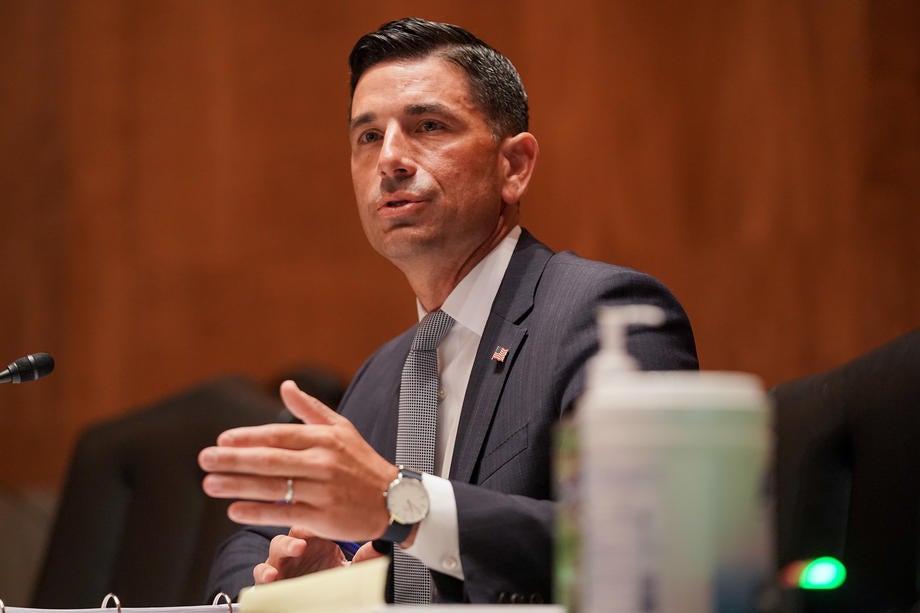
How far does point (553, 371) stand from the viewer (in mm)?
1869

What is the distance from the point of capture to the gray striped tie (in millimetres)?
2002

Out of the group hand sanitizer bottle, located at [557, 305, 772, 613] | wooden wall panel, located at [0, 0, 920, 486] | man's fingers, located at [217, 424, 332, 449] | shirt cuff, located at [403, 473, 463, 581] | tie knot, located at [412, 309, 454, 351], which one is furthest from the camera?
wooden wall panel, located at [0, 0, 920, 486]

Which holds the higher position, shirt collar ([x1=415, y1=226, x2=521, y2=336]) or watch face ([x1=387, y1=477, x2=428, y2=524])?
shirt collar ([x1=415, y1=226, x2=521, y2=336])

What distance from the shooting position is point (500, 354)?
6.46 feet

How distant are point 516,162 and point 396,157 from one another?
0.29 meters

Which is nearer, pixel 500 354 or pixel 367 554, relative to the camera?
pixel 367 554

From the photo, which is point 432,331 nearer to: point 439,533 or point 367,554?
point 367,554

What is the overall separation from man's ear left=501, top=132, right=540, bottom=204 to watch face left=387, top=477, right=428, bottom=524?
1085 millimetres

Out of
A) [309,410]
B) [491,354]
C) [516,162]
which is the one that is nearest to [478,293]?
[491,354]

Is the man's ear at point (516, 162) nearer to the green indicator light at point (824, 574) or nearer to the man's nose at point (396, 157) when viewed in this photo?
the man's nose at point (396, 157)

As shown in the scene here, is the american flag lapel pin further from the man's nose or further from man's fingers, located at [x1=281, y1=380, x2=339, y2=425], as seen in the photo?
man's fingers, located at [x1=281, y1=380, x2=339, y2=425]

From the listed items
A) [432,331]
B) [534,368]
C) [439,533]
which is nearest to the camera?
[439,533]

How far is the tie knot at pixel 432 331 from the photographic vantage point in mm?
2148

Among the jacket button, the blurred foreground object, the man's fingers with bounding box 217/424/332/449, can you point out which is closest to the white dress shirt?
the jacket button
